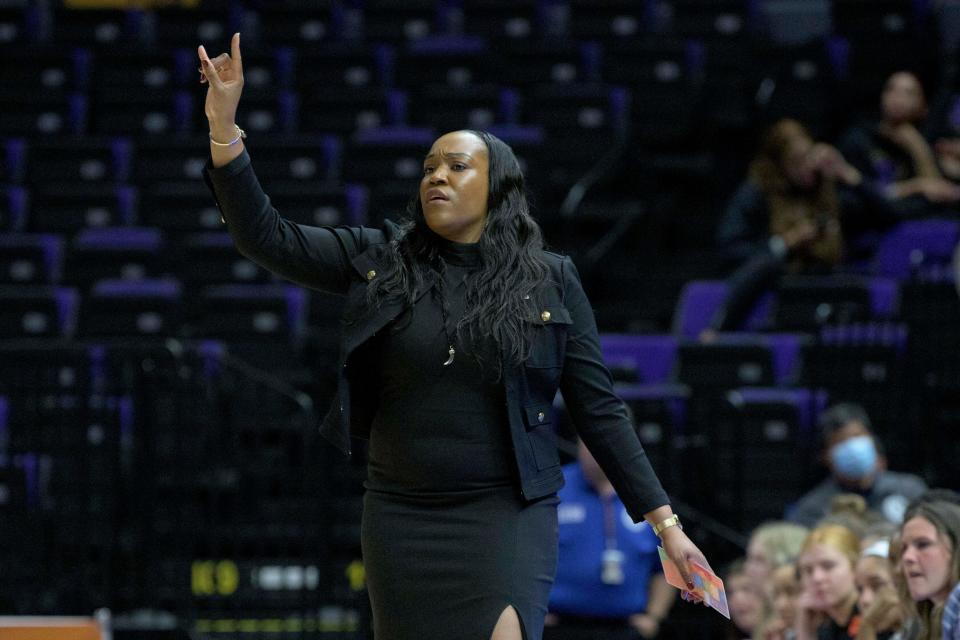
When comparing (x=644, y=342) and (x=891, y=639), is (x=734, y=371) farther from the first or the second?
(x=891, y=639)

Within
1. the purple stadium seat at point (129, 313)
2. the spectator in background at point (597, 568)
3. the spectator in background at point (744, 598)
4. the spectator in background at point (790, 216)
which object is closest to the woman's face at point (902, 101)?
the spectator in background at point (790, 216)

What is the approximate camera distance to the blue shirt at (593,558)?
664cm

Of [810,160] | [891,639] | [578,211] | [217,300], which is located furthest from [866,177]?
[891,639]

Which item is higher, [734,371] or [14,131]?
[14,131]

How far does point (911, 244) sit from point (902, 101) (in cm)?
110

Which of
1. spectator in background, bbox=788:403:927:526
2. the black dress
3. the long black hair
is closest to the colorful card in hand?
the black dress

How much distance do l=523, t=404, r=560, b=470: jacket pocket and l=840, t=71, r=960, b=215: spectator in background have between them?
6.73 meters

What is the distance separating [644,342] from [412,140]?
2.51 meters

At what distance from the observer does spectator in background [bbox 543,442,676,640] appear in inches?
261

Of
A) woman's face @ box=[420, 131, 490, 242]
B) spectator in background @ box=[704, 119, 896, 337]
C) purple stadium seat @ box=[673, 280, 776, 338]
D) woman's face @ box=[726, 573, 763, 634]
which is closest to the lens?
woman's face @ box=[420, 131, 490, 242]

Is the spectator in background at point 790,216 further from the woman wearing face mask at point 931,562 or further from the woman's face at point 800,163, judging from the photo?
the woman wearing face mask at point 931,562

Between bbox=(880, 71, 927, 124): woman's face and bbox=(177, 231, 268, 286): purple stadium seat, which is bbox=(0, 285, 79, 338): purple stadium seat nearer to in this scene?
bbox=(177, 231, 268, 286): purple stadium seat

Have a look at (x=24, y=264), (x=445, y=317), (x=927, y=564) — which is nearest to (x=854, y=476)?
(x=927, y=564)

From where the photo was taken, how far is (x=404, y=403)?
3.36 meters
